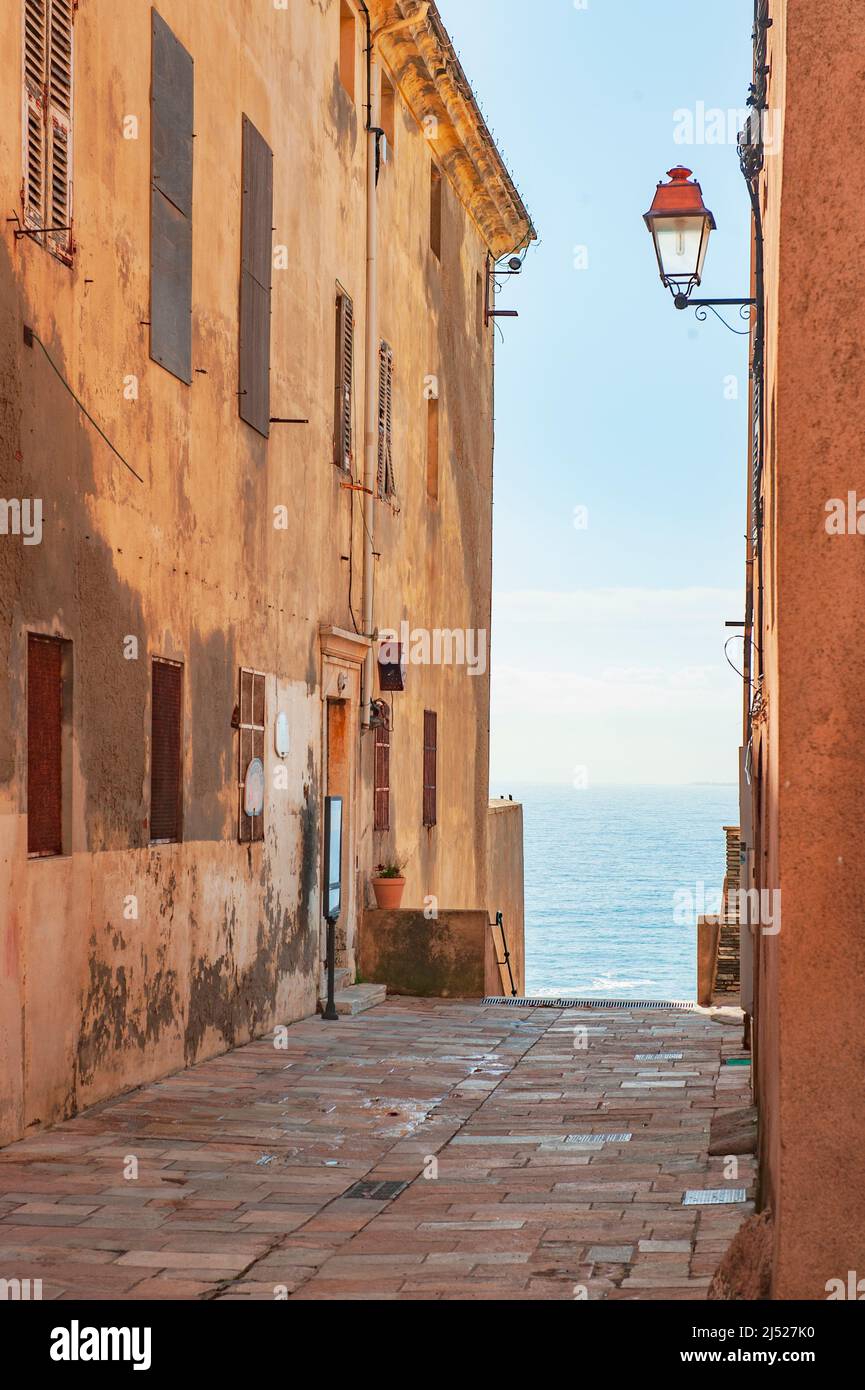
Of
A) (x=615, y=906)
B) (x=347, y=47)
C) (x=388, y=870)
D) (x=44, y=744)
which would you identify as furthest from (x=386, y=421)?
(x=615, y=906)

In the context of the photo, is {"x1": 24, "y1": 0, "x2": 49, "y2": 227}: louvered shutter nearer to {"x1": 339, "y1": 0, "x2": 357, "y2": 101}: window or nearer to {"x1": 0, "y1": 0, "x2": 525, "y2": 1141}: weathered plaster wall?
{"x1": 0, "y1": 0, "x2": 525, "y2": 1141}: weathered plaster wall

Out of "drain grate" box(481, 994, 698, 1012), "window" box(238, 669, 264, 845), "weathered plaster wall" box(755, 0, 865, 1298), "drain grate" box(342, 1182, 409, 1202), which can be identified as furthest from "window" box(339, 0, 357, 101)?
"weathered plaster wall" box(755, 0, 865, 1298)

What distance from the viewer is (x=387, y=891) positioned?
16547mm

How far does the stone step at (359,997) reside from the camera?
14160mm

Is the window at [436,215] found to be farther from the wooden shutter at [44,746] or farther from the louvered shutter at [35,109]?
the wooden shutter at [44,746]

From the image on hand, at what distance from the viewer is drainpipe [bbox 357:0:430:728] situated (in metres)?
16.3

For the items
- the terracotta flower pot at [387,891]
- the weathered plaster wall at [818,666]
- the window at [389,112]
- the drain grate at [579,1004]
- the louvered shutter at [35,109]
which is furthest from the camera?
the window at [389,112]

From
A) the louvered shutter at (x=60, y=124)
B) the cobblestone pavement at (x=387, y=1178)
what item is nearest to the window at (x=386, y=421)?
the cobblestone pavement at (x=387, y=1178)

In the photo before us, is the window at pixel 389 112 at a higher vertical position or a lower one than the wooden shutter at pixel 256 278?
higher

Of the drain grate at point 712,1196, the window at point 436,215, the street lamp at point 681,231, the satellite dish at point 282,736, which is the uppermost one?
the window at point 436,215

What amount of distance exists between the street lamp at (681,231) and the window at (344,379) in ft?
20.5

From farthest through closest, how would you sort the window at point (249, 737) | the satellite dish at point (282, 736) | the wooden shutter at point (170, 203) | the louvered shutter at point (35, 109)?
the satellite dish at point (282, 736), the window at point (249, 737), the wooden shutter at point (170, 203), the louvered shutter at point (35, 109)

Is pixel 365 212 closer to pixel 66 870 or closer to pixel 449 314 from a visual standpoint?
pixel 449 314
